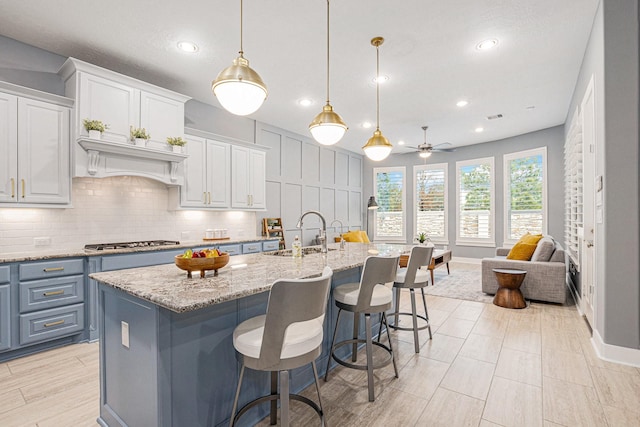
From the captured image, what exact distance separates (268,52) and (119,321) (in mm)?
2982

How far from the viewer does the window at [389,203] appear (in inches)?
348

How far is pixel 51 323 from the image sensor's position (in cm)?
297

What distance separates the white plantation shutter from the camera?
8.84 meters

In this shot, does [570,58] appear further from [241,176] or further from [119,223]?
[119,223]

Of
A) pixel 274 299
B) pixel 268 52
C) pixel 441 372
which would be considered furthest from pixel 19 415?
pixel 268 52

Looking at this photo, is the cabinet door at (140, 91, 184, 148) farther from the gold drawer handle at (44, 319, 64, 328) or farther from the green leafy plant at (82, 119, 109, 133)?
the gold drawer handle at (44, 319, 64, 328)

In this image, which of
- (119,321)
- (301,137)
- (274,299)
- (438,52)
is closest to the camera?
(274,299)

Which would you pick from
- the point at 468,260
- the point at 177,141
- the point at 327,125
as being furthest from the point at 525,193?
the point at 177,141

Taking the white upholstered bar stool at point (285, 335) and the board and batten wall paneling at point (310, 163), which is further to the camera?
the board and batten wall paneling at point (310, 163)

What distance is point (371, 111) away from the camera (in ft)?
17.6

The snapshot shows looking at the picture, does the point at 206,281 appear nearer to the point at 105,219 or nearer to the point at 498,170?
the point at 105,219

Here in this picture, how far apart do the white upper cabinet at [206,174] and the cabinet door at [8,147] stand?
168 cm

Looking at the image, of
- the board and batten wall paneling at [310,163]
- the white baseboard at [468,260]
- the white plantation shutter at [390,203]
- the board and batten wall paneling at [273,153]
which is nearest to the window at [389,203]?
the white plantation shutter at [390,203]

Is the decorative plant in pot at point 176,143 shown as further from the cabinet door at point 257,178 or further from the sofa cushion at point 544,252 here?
the sofa cushion at point 544,252
